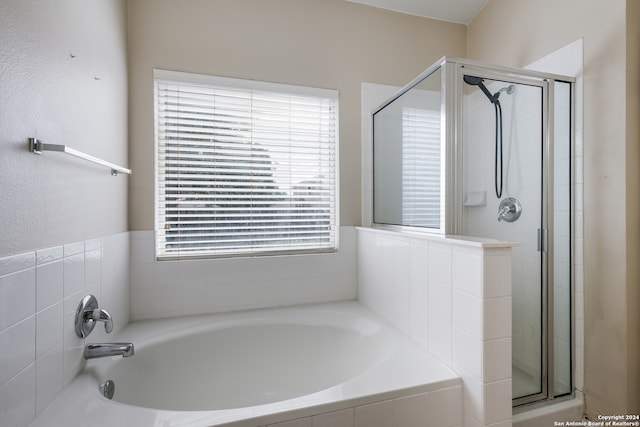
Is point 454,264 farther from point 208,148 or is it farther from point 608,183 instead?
point 208,148

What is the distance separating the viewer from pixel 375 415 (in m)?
1.12

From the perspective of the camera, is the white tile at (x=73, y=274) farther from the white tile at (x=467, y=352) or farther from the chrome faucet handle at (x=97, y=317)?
the white tile at (x=467, y=352)

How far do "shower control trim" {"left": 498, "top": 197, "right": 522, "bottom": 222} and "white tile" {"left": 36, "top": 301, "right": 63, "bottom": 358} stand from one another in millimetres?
1907

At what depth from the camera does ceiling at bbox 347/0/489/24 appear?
221cm

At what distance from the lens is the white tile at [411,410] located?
115cm

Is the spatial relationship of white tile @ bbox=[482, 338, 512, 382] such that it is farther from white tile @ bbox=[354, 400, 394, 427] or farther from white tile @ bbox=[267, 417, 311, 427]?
white tile @ bbox=[267, 417, 311, 427]

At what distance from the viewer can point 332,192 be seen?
7.28ft

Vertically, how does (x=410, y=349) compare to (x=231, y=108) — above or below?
below

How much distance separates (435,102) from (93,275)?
68.0 inches

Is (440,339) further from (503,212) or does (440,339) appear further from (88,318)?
(88,318)

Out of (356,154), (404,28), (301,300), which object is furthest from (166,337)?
(404,28)

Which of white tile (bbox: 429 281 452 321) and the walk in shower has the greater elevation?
the walk in shower

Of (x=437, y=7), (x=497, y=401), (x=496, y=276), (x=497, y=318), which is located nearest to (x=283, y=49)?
(x=437, y=7)

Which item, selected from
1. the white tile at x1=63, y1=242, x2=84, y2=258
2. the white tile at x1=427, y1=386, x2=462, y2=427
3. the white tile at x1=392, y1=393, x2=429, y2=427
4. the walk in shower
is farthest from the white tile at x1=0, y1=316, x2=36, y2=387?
the walk in shower
